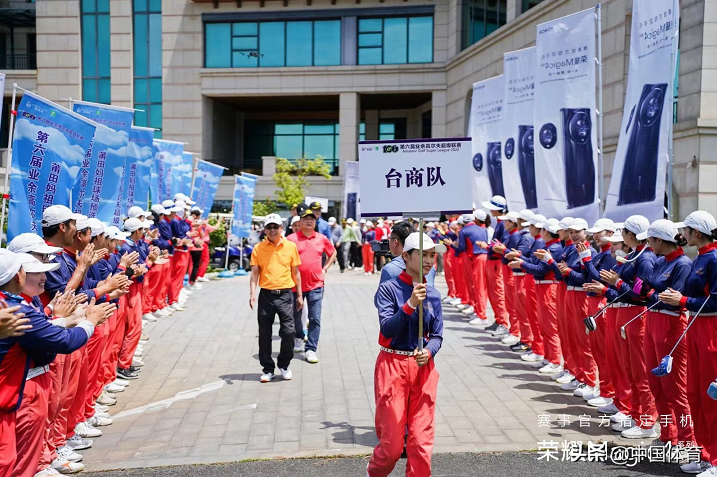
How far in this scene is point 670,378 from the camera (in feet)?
20.6

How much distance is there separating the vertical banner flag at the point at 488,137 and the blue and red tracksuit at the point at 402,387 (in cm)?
1005

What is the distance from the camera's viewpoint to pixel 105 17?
126 ft

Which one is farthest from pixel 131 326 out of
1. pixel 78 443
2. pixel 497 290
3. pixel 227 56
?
pixel 227 56

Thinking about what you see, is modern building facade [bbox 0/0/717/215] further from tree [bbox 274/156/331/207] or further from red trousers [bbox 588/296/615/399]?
red trousers [bbox 588/296/615/399]

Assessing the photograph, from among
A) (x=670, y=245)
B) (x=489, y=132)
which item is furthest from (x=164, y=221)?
(x=670, y=245)

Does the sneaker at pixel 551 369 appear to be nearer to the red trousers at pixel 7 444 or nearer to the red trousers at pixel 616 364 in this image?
the red trousers at pixel 616 364

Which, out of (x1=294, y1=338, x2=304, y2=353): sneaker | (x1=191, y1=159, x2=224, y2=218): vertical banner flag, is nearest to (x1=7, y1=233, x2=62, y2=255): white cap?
(x1=294, y1=338, x2=304, y2=353): sneaker

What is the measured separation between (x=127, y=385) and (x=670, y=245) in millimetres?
6799

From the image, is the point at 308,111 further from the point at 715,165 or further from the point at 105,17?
the point at 715,165

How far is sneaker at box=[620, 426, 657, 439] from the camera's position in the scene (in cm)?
677

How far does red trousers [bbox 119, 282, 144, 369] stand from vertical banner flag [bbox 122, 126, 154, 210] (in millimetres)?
3738

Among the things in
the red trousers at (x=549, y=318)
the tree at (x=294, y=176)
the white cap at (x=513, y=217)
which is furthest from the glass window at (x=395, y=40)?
the red trousers at (x=549, y=318)

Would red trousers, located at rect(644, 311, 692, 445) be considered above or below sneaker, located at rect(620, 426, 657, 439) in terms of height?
above

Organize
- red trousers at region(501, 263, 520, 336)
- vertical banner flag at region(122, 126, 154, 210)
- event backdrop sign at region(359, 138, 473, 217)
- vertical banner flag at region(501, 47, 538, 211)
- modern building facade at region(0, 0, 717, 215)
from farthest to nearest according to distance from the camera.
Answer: modern building facade at region(0, 0, 717, 215)
vertical banner flag at region(501, 47, 538, 211)
vertical banner flag at region(122, 126, 154, 210)
red trousers at region(501, 263, 520, 336)
event backdrop sign at region(359, 138, 473, 217)
